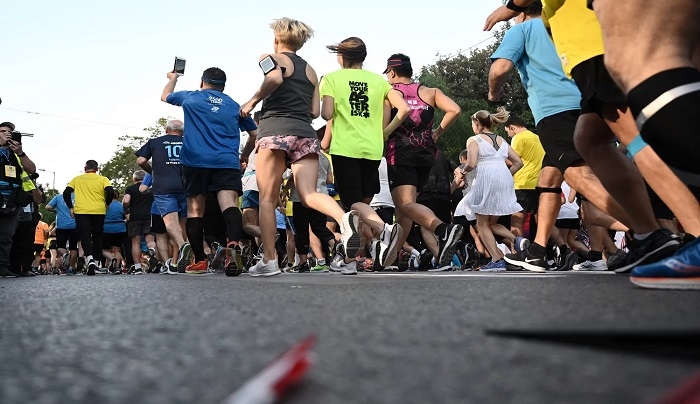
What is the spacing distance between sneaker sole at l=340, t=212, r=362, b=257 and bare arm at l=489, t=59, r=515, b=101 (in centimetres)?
134

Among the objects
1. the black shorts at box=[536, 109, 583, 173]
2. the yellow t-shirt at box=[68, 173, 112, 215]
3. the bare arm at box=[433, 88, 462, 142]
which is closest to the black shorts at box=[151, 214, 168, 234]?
the yellow t-shirt at box=[68, 173, 112, 215]

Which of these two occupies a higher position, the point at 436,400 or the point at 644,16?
the point at 644,16

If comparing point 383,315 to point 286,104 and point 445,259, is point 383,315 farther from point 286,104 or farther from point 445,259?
point 445,259

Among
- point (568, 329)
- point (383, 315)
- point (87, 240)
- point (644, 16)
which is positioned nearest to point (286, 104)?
point (644, 16)

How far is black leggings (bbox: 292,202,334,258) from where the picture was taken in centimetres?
1035

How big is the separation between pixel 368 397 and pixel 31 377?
0.55 metres

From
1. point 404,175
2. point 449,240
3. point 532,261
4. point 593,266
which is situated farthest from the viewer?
point 593,266

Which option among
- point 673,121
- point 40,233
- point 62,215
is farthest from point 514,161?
point 40,233

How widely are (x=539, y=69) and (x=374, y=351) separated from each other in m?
5.13

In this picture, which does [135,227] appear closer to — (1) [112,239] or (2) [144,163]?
(1) [112,239]

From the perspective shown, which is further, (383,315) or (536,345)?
(383,315)

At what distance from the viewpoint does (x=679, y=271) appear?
2451mm

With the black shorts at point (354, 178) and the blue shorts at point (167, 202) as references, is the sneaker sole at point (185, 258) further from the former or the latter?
the blue shorts at point (167, 202)

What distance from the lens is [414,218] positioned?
792cm
